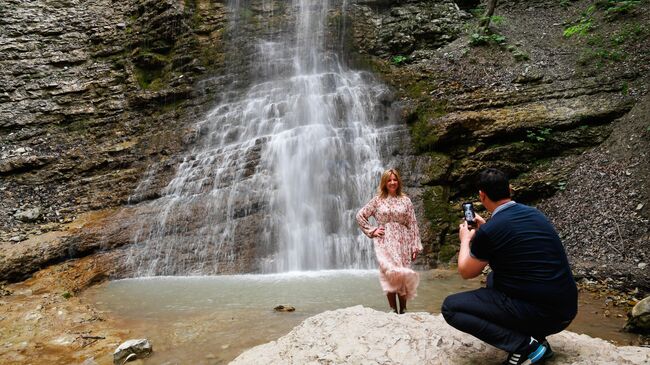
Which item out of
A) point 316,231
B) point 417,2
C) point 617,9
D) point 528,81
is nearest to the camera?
point 316,231

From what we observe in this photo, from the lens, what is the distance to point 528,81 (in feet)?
36.1

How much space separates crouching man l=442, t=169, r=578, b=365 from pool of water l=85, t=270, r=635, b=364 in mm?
2475

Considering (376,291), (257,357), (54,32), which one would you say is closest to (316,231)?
(376,291)

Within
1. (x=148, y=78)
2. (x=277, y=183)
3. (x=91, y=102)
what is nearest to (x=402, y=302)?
(x=277, y=183)

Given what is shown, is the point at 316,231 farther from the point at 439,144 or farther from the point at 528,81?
the point at 528,81

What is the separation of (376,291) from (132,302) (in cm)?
411

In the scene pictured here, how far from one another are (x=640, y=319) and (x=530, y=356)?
2862 millimetres

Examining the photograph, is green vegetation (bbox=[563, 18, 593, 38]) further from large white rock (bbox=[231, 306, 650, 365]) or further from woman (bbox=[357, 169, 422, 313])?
large white rock (bbox=[231, 306, 650, 365])

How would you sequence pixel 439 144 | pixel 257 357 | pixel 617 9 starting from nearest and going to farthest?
pixel 257 357 < pixel 439 144 < pixel 617 9

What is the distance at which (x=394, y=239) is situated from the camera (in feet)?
14.9

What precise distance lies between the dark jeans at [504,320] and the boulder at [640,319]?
8.49ft

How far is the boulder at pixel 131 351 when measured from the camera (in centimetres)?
395

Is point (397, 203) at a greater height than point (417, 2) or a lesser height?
lesser

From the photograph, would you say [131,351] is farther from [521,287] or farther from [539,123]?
[539,123]
